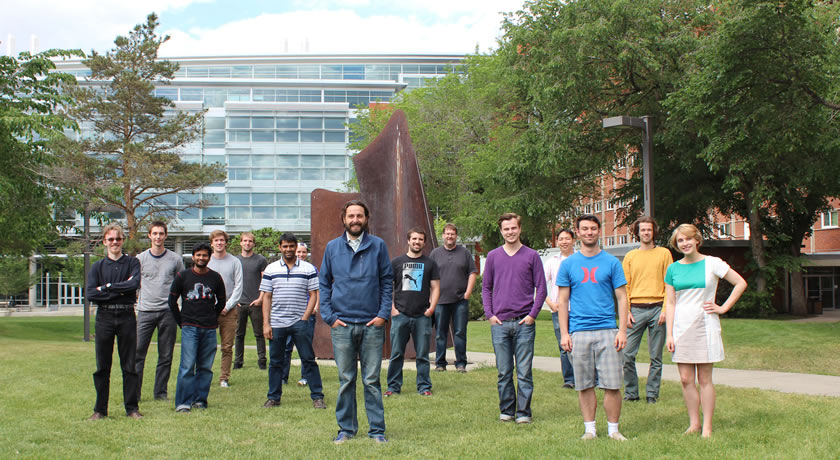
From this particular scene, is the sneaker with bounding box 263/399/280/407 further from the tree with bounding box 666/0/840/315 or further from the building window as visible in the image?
the building window

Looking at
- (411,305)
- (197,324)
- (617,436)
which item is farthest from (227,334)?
(617,436)

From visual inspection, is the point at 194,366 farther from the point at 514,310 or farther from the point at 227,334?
the point at 514,310

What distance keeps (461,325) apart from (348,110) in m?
46.9

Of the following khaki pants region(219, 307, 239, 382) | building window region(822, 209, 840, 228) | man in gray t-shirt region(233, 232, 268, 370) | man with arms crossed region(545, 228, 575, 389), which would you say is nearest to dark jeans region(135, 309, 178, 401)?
khaki pants region(219, 307, 239, 382)

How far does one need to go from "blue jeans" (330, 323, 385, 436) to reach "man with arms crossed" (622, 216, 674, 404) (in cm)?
291

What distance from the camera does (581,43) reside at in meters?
21.0

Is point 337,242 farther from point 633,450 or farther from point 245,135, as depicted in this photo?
point 245,135

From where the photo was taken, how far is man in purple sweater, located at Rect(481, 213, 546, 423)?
20.8 feet

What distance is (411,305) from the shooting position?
26.5ft

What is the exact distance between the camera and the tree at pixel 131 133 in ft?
90.6

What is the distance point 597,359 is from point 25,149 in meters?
17.9

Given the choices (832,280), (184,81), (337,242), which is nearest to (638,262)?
(337,242)

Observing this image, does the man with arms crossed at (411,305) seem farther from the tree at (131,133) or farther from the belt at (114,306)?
the tree at (131,133)

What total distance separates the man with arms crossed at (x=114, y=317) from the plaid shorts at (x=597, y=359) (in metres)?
4.06
